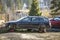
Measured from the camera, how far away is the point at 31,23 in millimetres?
18609

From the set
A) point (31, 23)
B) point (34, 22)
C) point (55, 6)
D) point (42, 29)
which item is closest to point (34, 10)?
point (55, 6)

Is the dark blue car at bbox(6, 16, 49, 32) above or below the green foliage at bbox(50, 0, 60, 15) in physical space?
below

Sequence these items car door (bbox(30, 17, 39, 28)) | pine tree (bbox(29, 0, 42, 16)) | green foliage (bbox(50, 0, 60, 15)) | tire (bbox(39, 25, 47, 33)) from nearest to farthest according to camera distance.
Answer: tire (bbox(39, 25, 47, 33)) → car door (bbox(30, 17, 39, 28)) → green foliage (bbox(50, 0, 60, 15)) → pine tree (bbox(29, 0, 42, 16))

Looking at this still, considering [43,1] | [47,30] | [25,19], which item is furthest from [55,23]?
[43,1]

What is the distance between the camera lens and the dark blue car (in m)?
18.4

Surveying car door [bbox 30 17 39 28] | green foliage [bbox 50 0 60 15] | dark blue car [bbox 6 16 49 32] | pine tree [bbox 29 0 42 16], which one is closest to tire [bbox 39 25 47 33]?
dark blue car [bbox 6 16 49 32]

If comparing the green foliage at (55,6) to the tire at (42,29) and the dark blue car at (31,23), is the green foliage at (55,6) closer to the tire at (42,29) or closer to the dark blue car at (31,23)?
the dark blue car at (31,23)

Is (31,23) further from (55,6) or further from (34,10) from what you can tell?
(34,10)

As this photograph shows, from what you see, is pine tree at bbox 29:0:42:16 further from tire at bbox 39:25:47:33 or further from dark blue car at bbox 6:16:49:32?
tire at bbox 39:25:47:33

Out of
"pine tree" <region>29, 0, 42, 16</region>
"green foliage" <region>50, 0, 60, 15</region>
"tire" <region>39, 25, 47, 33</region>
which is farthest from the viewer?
"pine tree" <region>29, 0, 42, 16</region>

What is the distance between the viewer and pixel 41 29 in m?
18.5

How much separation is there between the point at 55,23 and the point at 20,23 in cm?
460

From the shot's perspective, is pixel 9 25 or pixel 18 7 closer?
pixel 9 25

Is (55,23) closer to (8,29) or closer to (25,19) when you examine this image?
(25,19)
